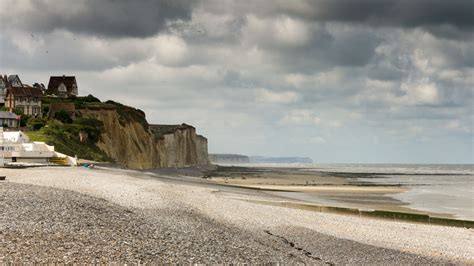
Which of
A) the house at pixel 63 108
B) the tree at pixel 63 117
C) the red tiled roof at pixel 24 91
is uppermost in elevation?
the red tiled roof at pixel 24 91

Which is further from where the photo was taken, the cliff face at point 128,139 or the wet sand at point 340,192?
the cliff face at point 128,139

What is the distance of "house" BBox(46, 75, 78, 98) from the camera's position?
154875mm

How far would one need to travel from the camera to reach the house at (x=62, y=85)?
155m

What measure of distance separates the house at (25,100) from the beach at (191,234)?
85.1 metres

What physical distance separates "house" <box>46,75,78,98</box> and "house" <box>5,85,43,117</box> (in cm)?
3943

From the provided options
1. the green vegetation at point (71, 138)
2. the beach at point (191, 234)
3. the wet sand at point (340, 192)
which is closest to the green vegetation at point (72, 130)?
the green vegetation at point (71, 138)

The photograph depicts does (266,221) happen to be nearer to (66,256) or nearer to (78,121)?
(66,256)

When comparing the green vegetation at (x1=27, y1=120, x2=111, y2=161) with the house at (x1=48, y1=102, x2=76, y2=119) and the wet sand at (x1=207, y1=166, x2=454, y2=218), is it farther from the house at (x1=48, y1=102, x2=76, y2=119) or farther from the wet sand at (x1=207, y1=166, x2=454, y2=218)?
the wet sand at (x1=207, y1=166, x2=454, y2=218)

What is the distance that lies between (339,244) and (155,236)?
27.4 ft

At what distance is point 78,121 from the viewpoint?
343 ft

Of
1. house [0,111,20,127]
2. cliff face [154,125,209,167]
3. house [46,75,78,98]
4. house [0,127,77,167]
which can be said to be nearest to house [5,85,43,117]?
house [0,111,20,127]

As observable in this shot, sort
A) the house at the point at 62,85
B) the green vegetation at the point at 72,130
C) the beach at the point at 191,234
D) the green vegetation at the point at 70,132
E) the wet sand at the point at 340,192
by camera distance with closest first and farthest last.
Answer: the beach at the point at 191,234 → the wet sand at the point at 340,192 → the green vegetation at the point at 70,132 → the green vegetation at the point at 72,130 → the house at the point at 62,85

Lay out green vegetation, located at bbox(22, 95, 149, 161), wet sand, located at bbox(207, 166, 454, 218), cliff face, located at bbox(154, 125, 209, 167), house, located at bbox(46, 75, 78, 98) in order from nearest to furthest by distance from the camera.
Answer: wet sand, located at bbox(207, 166, 454, 218) → green vegetation, located at bbox(22, 95, 149, 161) → cliff face, located at bbox(154, 125, 209, 167) → house, located at bbox(46, 75, 78, 98)

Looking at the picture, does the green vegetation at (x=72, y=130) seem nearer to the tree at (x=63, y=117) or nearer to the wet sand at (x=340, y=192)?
the tree at (x=63, y=117)
